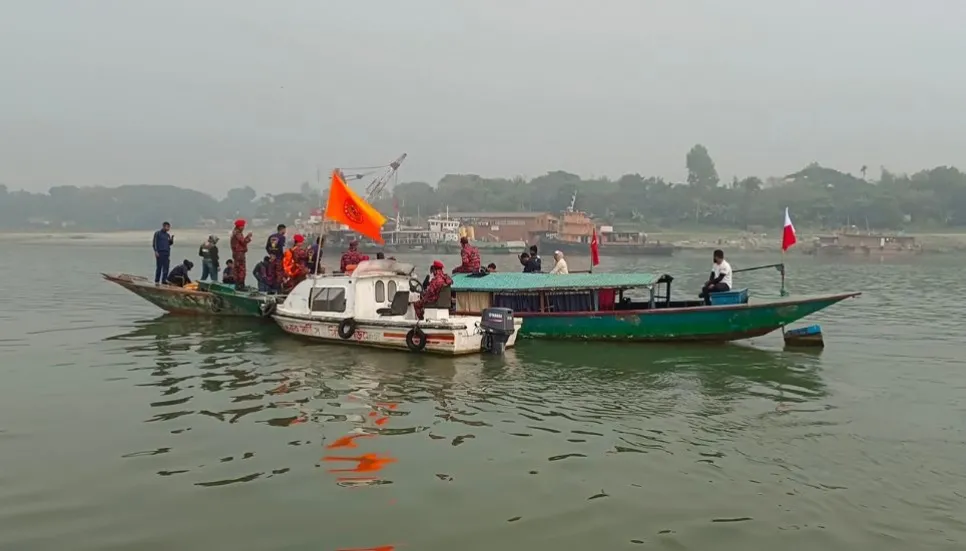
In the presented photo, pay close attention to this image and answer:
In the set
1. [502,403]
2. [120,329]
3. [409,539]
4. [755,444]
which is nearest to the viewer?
[409,539]

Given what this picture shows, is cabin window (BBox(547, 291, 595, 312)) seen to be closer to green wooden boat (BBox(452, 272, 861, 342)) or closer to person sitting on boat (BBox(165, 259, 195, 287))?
green wooden boat (BBox(452, 272, 861, 342))

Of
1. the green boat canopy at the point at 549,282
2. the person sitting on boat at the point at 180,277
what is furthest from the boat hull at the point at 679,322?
the person sitting on boat at the point at 180,277

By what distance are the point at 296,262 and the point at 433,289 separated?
5.42m

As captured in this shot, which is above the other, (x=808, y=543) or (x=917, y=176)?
(x=917, y=176)

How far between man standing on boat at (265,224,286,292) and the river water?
4167 mm

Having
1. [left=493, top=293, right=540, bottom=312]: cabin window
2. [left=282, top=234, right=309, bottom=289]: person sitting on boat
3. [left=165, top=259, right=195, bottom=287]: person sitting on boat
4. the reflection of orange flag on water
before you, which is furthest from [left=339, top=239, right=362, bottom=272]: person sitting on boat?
[left=165, top=259, right=195, bottom=287]: person sitting on boat

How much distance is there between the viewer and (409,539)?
671cm

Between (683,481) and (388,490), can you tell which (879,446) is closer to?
(683,481)

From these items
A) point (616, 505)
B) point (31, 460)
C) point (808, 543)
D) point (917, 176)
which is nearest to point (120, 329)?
point (31, 460)

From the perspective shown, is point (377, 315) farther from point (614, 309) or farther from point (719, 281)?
point (719, 281)

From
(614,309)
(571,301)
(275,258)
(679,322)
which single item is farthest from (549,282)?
(275,258)

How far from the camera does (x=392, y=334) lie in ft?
52.3

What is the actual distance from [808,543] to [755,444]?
295 centimetres

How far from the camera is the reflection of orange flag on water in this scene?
55.1 feet
